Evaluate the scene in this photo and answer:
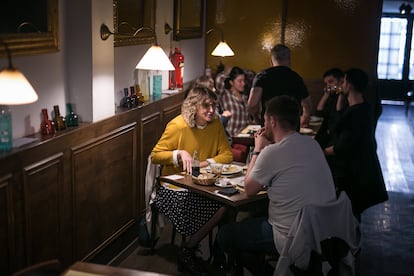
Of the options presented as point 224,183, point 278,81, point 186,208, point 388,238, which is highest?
point 278,81

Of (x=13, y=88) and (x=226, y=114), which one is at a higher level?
(x=13, y=88)

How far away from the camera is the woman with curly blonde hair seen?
4359 mm

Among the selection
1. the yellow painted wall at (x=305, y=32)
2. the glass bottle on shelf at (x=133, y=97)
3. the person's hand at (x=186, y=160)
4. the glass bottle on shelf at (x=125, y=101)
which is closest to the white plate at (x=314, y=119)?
the yellow painted wall at (x=305, y=32)

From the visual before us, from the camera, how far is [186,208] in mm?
4434

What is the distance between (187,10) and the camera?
6.68 metres

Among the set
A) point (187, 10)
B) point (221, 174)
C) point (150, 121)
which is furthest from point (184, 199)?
point (187, 10)

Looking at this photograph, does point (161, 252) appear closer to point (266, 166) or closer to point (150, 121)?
point (150, 121)

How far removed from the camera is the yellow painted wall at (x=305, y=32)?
7.45 meters

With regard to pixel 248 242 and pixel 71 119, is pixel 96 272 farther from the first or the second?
pixel 71 119

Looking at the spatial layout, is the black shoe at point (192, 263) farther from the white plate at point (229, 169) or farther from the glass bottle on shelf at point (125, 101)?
the glass bottle on shelf at point (125, 101)

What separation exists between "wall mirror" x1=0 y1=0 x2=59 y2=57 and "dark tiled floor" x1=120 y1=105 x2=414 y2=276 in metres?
1.89

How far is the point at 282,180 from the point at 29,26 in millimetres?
1748

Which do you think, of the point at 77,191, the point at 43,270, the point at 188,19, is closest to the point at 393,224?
the point at 188,19

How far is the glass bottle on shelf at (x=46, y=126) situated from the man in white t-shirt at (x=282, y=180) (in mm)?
1271
